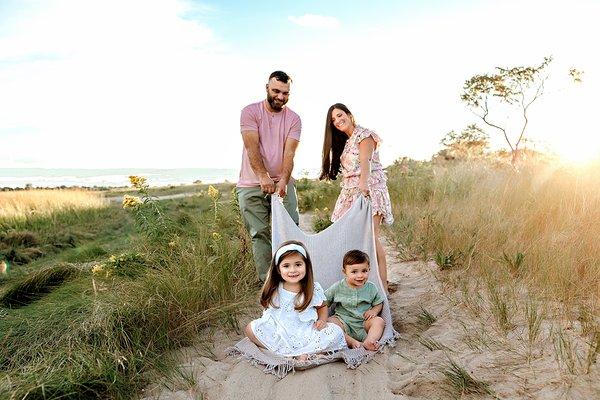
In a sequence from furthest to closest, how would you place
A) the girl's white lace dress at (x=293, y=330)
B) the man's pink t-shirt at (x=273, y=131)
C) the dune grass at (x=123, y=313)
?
the man's pink t-shirt at (x=273, y=131) < the girl's white lace dress at (x=293, y=330) < the dune grass at (x=123, y=313)

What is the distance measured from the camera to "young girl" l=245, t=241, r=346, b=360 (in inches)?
141

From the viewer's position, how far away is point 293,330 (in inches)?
144

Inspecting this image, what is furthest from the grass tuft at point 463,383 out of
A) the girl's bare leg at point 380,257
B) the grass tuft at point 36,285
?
the grass tuft at point 36,285

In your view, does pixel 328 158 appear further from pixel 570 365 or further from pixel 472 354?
pixel 570 365

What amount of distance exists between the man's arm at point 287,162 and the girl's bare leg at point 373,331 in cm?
142

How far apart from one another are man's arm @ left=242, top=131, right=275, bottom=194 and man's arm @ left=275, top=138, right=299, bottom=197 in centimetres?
9

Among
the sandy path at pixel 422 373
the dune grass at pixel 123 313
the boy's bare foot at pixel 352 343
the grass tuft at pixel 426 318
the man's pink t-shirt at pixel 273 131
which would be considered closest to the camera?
the sandy path at pixel 422 373

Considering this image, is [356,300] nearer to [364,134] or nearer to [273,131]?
[364,134]

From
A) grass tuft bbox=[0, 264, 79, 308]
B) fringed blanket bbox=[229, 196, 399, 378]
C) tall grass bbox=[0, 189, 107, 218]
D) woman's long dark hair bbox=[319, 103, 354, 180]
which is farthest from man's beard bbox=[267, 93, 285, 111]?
tall grass bbox=[0, 189, 107, 218]

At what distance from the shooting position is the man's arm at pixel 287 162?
464cm

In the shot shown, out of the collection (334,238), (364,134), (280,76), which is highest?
(280,76)

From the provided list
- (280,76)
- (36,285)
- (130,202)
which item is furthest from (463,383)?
(36,285)

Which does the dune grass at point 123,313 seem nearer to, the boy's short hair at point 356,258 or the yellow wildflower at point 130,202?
the yellow wildflower at point 130,202

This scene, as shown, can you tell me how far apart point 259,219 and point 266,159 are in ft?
1.85
